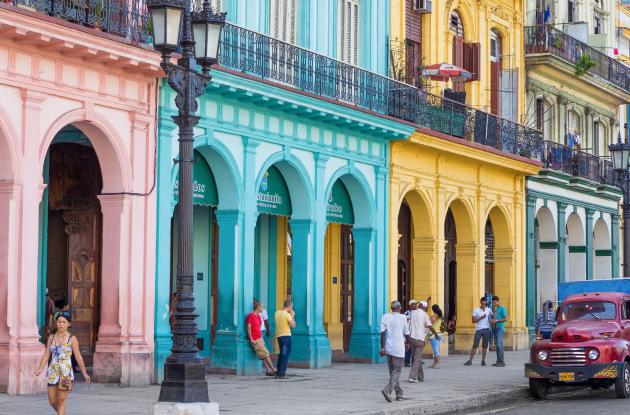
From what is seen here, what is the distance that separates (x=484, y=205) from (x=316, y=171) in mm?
8481

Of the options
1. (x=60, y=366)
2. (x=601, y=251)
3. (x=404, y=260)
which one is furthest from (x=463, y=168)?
(x=60, y=366)

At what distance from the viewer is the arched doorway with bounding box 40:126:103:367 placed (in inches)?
872

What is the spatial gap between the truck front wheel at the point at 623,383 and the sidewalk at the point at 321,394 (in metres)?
1.65

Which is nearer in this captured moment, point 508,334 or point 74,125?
point 74,125

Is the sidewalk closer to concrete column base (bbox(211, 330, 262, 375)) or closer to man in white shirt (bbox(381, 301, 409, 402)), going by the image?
man in white shirt (bbox(381, 301, 409, 402))

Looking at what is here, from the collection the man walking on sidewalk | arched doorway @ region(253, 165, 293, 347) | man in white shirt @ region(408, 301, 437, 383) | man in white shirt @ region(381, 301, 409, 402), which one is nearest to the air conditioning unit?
arched doorway @ region(253, 165, 293, 347)

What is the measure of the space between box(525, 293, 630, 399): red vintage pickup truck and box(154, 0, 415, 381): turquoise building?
526 cm

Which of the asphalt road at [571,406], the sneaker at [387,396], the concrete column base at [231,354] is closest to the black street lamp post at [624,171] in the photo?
the asphalt road at [571,406]

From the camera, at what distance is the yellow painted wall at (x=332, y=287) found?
2922 centimetres

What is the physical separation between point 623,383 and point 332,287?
31.3 feet

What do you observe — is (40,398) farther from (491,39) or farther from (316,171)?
(491,39)

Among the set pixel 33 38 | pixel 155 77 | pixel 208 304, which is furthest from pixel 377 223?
pixel 33 38

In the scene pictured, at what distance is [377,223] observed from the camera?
2808cm

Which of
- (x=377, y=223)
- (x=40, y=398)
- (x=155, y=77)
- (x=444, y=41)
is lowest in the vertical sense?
(x=40, y=398)
